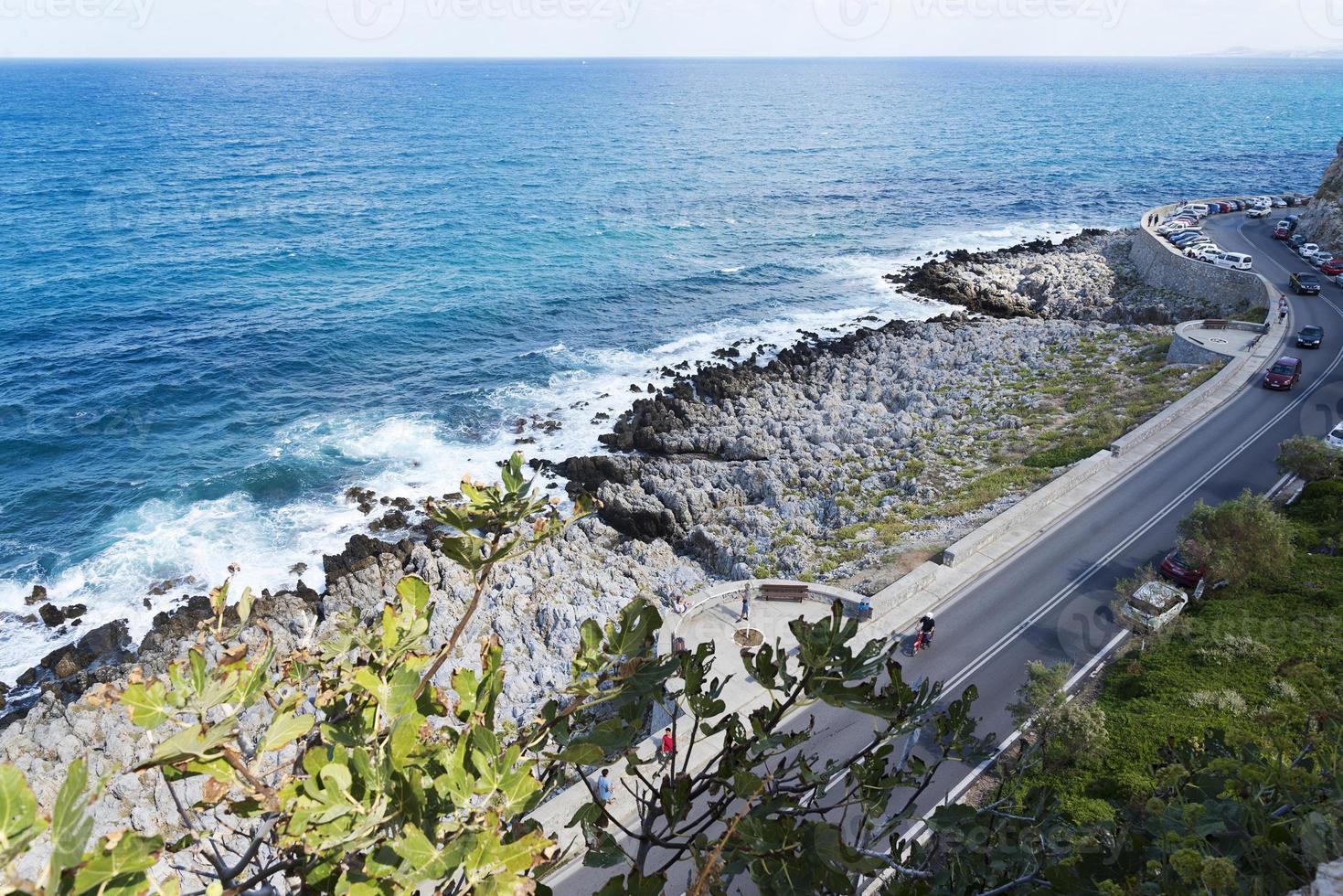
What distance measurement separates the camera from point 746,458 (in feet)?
115

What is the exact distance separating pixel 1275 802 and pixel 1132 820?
1.16 metres

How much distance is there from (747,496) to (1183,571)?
15.7 m

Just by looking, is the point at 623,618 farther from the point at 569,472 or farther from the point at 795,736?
the point at 569,472

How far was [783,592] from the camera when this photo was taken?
21.0 meters

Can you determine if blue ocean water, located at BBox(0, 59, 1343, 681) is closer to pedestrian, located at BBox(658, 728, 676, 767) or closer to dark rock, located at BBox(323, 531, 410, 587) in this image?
dark rock, located at BBox(323, 531, 410, 587)

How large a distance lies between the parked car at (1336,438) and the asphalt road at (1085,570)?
157cm

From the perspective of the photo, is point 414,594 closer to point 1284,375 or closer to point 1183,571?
point 1183,571

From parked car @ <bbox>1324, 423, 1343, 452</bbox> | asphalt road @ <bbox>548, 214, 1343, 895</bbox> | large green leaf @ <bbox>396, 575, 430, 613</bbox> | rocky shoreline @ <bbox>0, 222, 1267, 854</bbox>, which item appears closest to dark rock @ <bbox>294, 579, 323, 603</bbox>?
rocky shoreline @ <bbox>0, 222, 1267, 854</bbox>

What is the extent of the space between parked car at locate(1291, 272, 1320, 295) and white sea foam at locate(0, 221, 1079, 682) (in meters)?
20.1

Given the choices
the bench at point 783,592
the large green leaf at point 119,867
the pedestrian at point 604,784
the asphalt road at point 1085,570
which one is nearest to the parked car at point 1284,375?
the asphalt road at point 1085,570

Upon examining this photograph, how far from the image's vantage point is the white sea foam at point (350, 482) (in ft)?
93.5

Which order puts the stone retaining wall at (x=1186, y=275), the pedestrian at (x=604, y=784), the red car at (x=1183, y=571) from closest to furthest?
the pedestrian at (x=604, y=784) → the red car at (x=1183, y=571) → the stone retaining wall at (x=1186, y=275)

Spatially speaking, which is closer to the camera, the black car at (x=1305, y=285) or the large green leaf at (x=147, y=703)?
the large green leaf at (x=147, y=703)

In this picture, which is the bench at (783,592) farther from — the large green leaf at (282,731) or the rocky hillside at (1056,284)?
the rocky hillside at (1056,284)
